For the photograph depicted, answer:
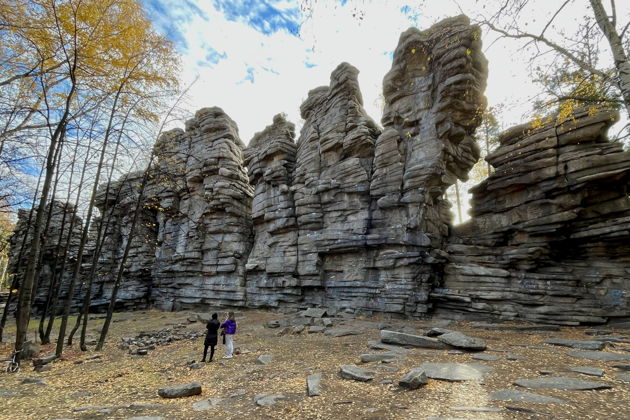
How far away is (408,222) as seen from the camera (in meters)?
19.0

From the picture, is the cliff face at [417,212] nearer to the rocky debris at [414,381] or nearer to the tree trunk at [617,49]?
the tree trunk at [617,49]

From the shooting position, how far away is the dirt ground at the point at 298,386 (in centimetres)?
503

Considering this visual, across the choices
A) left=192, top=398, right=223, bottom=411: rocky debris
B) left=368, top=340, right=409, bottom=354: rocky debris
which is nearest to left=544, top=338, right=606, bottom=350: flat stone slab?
left=368, top=340, right=409, bottom=354: rocky debris

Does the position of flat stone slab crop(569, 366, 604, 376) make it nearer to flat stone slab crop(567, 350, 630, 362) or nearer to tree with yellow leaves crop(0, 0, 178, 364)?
flat stone slab crop(567, 350, 630, 362)

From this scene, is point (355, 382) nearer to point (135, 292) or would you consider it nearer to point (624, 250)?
point (624, 250)

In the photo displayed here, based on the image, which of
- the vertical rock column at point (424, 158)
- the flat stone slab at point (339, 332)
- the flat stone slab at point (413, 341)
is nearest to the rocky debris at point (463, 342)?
the flat stone slab at point (413, 341)

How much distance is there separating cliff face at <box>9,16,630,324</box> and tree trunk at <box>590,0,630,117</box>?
112 inches

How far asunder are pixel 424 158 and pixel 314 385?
16698mm

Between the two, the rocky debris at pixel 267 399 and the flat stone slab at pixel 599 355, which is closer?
the rocky debris at pixel 267 399

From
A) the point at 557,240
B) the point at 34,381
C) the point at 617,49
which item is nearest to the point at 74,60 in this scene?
the point at 34,381

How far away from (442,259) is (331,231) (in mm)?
7775

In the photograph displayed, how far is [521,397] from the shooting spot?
515cm

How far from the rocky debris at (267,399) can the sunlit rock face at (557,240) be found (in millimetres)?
→ 13761

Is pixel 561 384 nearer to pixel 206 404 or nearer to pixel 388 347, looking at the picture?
pixel 388 347
